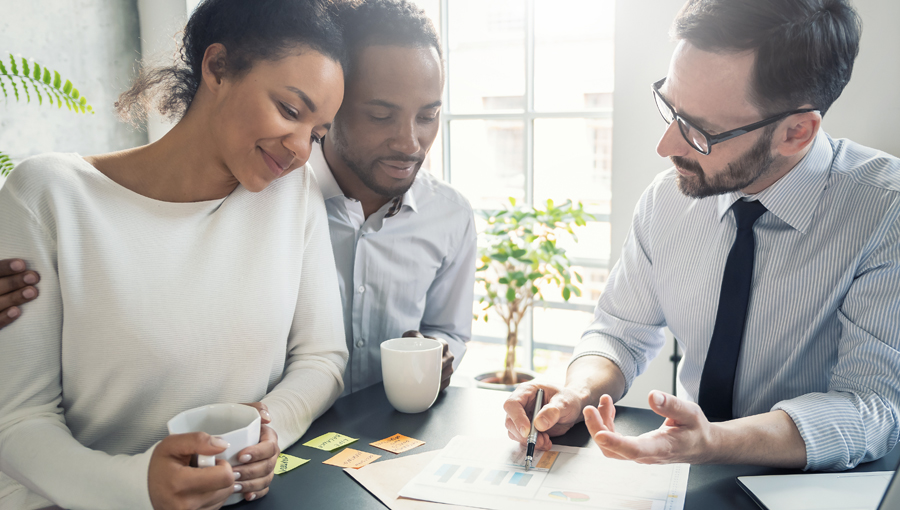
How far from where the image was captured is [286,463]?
895 millimetres

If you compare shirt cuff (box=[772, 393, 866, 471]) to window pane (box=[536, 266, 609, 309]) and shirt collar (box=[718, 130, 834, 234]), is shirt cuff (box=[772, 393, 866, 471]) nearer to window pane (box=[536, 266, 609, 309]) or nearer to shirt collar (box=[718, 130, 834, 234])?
shirt collar (box=[718, 130, 834, 234])

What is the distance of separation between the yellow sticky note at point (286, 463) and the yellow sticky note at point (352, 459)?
0.13 ft

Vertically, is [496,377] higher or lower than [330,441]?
lower

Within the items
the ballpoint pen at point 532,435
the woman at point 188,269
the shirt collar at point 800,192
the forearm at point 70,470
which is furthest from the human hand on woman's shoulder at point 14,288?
the shirt collar at point 800,192

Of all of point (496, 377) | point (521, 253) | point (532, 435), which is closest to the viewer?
point (532, 435)

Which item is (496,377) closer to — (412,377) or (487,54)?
(487,54)

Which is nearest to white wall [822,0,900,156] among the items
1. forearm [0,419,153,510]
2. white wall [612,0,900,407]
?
white wall [612,0,900,407]

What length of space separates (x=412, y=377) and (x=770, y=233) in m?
0.77

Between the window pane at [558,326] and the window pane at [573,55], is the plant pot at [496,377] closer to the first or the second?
the window pane at [558,326]

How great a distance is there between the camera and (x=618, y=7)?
93.4 inches

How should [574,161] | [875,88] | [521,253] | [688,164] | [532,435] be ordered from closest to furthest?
[532,435] → [688,164] → [875,88] → [521,253] → [574,161]

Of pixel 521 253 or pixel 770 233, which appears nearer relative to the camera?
pixel 770 233

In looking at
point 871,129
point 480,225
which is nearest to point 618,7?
point 871,129

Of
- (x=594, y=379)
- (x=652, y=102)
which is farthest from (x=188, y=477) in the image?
(x=652, y=102)
